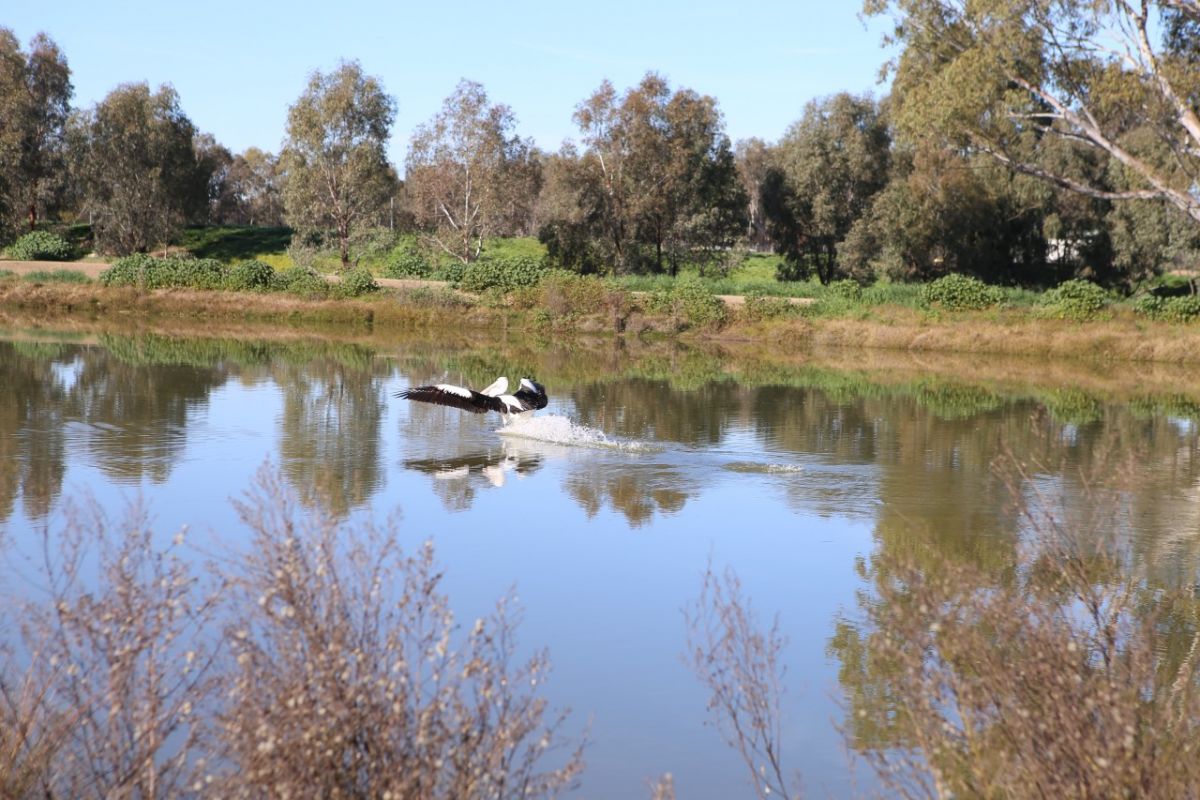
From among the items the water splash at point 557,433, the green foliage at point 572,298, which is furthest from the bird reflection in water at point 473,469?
the green foliage at point 572,298

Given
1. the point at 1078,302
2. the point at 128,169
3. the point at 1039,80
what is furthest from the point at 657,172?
the point at 1039,80

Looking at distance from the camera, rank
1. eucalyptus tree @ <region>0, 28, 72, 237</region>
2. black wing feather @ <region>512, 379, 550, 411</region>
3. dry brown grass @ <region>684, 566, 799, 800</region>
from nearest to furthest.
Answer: dry brown grass @ <region>684, 566, 799, 800</region>
black wing feather @ <region>512, 379, 550, 411</region>
eucalyptus tree @ <region>0, 28, 72, 237</region>

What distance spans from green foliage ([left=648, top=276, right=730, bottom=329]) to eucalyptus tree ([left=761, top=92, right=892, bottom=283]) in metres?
9.27

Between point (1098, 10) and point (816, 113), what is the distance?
33.6 metres

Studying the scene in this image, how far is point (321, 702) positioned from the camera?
4.41 metres

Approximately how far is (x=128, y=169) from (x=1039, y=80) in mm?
49055

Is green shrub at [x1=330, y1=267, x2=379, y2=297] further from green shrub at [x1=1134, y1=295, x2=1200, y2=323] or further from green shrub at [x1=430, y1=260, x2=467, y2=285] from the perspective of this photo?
green shrub at [x1=1134, y1=295, x2=1200, y2=323]

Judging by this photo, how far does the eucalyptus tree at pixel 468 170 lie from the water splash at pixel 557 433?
116ft

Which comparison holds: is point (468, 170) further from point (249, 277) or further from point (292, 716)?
point (292, 716)

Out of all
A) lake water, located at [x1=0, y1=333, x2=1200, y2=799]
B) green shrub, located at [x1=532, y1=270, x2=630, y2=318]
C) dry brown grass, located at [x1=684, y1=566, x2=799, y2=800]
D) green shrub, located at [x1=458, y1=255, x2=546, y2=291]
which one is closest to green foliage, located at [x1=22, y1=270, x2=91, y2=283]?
green shrub, located at [x1=458, y1=255, x2=546, y2=291]

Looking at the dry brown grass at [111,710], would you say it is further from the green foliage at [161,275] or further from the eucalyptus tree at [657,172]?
the eucalyptus tree at [657,172]

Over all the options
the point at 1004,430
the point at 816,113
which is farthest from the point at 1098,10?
the point at 816,113

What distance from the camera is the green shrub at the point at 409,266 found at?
52.0 meters

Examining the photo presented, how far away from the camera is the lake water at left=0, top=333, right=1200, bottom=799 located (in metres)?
8.23
